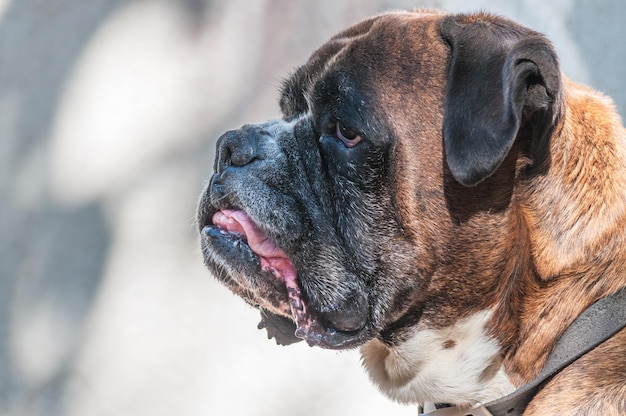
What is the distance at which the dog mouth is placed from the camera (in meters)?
2.42

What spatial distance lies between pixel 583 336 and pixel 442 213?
493mm

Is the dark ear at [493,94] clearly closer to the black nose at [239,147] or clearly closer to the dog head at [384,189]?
the dog head at [384,189]

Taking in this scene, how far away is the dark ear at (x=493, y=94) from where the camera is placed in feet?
6.86

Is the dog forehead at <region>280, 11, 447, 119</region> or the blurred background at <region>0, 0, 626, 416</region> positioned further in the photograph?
the blurred background at <region>0, 0, 626, 416</region>

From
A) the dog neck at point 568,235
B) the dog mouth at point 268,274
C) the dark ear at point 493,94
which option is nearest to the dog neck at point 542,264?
the dog neck at point 568,235

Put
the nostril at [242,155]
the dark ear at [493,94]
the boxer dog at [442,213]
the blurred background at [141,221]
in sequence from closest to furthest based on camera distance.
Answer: the dark ear at [493,94]
the boxer dog at [442,213]
the nostril at [242,155]
the blurred background at [141,221]

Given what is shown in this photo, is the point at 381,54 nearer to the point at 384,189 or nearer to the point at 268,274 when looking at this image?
the point at 384,189

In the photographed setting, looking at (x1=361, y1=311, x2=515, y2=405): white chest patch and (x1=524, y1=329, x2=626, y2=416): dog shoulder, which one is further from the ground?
(x1=524, y1=329, x2=626, y2=416): dog shoulder

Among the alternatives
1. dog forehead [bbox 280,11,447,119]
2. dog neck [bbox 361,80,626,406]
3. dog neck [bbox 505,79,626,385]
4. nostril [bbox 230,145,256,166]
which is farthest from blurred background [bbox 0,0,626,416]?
dog neck [bbox 505,79,626,385]

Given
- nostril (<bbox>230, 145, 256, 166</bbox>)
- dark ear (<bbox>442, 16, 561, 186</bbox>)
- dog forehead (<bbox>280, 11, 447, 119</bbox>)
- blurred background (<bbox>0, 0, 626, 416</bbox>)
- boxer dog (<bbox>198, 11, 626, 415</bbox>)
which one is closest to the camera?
dark ear (<bbox>442, 16, 561, 186</bbox>)

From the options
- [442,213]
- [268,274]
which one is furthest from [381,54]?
[268,274]

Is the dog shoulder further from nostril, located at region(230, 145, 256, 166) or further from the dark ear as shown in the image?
nostril, located at region(230, 145, 256, 166)

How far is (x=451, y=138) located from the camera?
7.19ft

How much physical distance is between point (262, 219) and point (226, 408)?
5.87 feet
